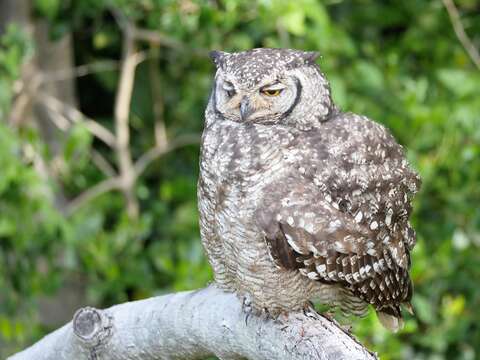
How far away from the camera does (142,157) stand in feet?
18.2

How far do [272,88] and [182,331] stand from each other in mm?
695

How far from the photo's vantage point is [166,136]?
5.83m

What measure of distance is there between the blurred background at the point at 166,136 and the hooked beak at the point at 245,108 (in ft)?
4.70

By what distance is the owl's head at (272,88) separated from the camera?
302 cm

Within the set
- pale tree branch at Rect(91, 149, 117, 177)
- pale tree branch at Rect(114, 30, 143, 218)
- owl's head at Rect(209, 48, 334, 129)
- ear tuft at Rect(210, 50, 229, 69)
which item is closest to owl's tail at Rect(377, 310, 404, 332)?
owl's head at Rect(209, 48, 334, 129)

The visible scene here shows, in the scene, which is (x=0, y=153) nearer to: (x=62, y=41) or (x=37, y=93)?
(x=37, y=93)

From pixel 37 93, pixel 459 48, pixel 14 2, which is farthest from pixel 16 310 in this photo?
pixel 459 48

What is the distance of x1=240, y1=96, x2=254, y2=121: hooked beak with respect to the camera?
9.91 ft

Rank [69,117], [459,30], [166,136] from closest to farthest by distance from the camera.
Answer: [459,30]
[69,117]
[166,136]

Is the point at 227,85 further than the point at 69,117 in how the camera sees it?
No

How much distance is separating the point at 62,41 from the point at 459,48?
1.96 metres

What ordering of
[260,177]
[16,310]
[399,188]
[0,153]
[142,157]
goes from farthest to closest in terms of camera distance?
[142,157]
[16,310]
[0,153]
[399,188]
[260,177]

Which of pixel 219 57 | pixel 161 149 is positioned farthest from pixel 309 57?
pixel 161 149

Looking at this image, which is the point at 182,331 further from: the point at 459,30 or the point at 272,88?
the point at 459,30
